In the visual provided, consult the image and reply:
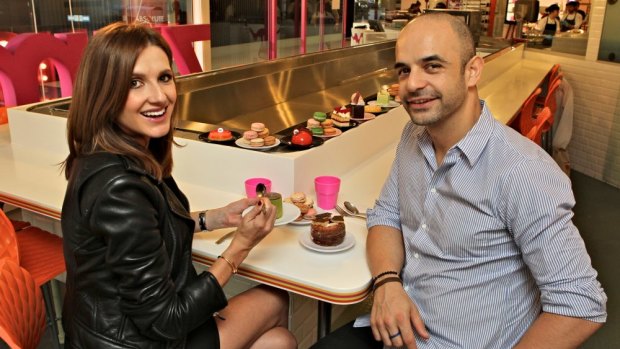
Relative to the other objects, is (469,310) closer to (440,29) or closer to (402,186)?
(402,186)

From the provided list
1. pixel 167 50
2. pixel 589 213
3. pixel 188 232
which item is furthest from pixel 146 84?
pixel 589 213

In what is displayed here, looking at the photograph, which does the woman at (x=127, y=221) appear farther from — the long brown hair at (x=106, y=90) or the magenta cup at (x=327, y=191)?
the magenta cup at (x=327, y=191)

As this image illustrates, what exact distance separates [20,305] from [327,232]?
33.3 inches

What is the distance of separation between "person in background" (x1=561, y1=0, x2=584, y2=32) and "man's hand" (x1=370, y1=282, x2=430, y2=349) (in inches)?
279

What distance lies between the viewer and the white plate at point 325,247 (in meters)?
1.66

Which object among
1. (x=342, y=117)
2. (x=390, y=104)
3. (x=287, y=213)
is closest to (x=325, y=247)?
(x=287, y=213)

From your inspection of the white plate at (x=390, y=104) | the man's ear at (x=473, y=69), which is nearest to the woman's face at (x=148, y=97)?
the man's ear at (x=473, y=69)

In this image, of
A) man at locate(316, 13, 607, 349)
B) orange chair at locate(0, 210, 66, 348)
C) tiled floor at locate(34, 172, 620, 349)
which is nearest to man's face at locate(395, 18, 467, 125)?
man at locate(316, 13, 607, 349)

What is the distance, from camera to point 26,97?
3.54 metres

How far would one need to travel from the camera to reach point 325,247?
65.7 inches

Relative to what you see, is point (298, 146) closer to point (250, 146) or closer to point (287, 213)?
point (250, 146)

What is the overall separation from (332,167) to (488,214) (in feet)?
3.48

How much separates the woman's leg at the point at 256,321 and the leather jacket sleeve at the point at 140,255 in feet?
0.93

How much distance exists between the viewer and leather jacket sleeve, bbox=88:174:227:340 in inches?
48.5
